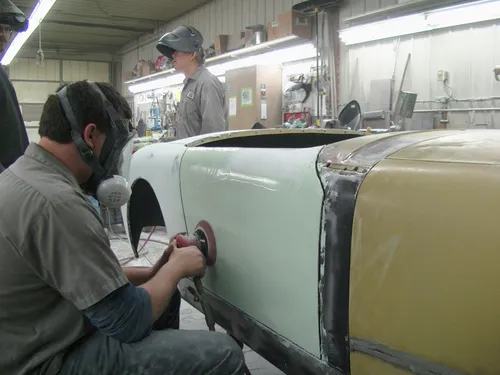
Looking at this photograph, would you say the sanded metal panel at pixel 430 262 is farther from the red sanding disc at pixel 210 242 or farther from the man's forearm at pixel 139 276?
the man's forearm at pixel 139 276

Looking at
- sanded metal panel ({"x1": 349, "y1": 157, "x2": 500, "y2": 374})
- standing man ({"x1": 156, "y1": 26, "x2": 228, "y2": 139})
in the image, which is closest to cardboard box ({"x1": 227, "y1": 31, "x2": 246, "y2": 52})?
standing man ({"x1": 156, "y1": 26, "x2": 228, "y2": 139})

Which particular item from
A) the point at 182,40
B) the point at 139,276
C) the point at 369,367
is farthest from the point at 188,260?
the point at 182,40

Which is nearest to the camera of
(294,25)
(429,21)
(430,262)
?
(430,262)

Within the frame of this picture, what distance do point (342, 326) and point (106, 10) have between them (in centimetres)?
1059

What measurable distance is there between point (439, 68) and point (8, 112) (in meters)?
4.25

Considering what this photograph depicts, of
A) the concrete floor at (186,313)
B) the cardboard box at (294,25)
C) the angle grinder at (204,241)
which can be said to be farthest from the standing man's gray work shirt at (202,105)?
the cardboard box at (294,25)

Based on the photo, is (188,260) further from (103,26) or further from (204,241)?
(103,26)

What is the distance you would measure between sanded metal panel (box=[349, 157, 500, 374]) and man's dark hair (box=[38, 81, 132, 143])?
2.78 ft

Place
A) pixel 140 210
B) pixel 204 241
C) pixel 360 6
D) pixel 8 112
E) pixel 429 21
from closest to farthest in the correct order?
pixel 204 241, pixel 8 112, pixel 140 210, pixel 429 21, pixel 360 6

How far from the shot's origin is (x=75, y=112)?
145cm

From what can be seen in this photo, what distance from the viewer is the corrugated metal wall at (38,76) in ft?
50.3

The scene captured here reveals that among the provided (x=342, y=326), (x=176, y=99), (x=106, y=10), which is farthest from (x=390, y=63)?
(x=106, y=10)

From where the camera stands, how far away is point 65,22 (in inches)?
452

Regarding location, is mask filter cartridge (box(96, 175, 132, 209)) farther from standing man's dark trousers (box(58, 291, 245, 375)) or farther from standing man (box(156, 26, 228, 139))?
standing man (box(156, 26, 228, 139))
